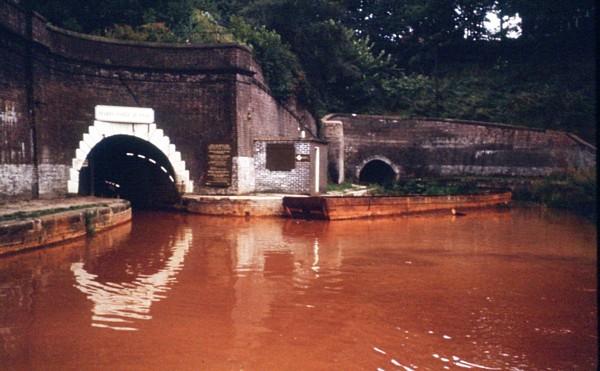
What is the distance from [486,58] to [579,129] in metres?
10.4

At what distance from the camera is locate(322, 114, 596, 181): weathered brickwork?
74.8 ft

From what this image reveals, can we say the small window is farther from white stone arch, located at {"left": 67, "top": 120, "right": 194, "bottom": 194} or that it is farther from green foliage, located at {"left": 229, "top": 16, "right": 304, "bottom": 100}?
green foliage, located at {"left": 229, "top": 16, "right": 304, "bottom": 100}

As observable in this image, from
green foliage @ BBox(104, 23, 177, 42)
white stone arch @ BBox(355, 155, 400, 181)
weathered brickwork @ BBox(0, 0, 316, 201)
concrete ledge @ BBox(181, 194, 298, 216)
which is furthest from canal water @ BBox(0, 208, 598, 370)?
white stone arch @ BBox(355, 155, 400, 181)

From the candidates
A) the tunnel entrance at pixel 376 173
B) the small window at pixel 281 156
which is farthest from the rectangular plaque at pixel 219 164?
the tunnel entrance at pixel 376 173

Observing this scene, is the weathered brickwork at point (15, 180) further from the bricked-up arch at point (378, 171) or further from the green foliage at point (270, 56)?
the bricked-up arch at point (378, 171)

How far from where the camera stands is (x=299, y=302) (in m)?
6.10

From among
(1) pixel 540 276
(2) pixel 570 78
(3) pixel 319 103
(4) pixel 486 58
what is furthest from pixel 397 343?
(4) pixel 486 58

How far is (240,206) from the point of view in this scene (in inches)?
560

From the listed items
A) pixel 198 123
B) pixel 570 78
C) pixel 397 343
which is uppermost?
pixel 570 78

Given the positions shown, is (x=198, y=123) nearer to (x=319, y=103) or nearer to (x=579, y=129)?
(x=319, y=103)

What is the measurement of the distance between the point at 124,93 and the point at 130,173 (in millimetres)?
3295

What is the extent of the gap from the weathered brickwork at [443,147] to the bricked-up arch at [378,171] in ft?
0.19

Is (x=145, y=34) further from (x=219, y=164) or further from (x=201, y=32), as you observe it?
(x=219, y=164)

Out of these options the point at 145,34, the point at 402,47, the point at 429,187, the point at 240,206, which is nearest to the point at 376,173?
Result: the point at 429,187
